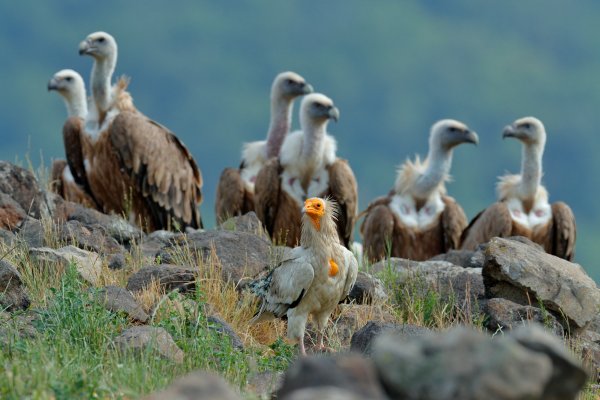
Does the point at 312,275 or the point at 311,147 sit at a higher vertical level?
the point at 311,147

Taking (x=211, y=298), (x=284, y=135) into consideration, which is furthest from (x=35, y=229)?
(x=284, y=135)

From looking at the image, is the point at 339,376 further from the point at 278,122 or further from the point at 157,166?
the point at 278,122

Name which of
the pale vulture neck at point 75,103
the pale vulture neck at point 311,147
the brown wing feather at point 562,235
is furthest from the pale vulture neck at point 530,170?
the pale vulture neck at point 75,103

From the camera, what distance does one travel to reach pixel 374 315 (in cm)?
842

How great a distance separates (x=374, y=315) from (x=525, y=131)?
8.04 meters

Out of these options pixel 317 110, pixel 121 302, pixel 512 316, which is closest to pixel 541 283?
pixel 512 316

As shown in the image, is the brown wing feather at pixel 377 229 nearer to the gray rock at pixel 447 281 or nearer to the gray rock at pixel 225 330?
the gray rock at pixel 447 281

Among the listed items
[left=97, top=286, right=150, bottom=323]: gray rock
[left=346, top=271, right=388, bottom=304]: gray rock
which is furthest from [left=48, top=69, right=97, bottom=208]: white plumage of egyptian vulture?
[left=97, top=286, right=150, bottom=323]: gray rock

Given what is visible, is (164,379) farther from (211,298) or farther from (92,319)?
(211,298)

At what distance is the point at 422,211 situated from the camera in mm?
15758

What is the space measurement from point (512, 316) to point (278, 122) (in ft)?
28.9

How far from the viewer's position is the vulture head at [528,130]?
15.9 metres

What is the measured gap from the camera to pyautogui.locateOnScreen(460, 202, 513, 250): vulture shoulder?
48.3 ft

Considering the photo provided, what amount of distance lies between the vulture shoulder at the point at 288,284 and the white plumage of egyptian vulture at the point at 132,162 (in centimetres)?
654
